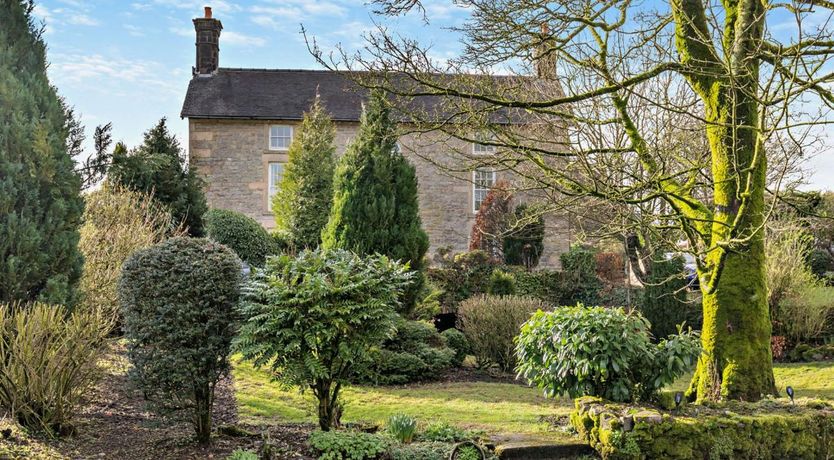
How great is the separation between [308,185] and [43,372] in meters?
15.6

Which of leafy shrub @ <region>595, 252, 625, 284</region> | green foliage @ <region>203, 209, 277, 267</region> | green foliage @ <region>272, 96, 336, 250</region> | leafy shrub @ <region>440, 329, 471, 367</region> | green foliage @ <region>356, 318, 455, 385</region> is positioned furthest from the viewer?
leafy shrub @ <region>595, 252, 625, 284</region>

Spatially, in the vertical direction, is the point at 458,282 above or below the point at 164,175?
below

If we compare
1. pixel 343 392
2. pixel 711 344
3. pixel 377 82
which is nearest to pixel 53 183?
pixel 377 82

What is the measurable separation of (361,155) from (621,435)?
762 cm

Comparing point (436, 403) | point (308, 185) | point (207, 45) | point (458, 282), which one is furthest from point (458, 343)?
point (207, 45)

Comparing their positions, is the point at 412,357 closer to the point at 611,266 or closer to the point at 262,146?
the point at 611,266

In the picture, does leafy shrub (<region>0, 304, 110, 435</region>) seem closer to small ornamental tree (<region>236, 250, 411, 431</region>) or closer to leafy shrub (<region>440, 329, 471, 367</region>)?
small ornamental tree (<region>236, 250, 411, 431</region>)

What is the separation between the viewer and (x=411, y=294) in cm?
1201

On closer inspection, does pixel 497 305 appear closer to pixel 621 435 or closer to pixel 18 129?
pixel 621 435

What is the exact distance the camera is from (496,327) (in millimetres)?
11438

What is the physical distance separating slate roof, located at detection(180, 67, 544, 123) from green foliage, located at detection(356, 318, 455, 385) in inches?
569

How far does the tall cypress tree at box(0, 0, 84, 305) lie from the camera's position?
725cm

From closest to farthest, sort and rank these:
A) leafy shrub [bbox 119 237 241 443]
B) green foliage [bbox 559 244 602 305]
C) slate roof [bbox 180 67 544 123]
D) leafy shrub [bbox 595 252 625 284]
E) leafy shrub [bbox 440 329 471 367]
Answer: leafy shrub [bbox 119 237 241 443]
leafy shrub [bbox 440 329 471 367]
green foliage [bbox 559 244 602 305]
leafy shrub [bbox 595 252 625 284]
slate roof [bbox 180 67 544 123]

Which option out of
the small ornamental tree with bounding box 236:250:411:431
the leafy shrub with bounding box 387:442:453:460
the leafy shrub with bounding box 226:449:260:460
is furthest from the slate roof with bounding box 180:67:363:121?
the leafy shrub with bounding box 226:449:260:460
